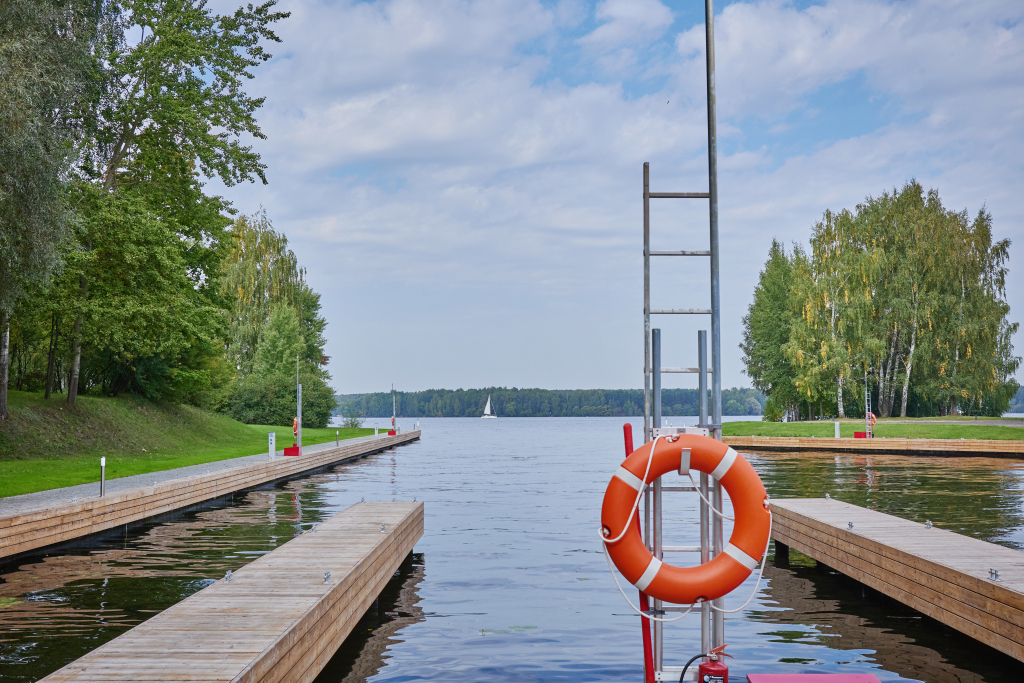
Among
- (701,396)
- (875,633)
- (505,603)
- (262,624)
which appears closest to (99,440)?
(505,603)

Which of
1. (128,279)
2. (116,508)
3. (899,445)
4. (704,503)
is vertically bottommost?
(899,445)

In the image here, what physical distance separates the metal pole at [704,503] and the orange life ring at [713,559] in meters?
0.10

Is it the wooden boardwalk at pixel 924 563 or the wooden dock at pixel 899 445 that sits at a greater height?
the wooden boardwalk at pixel 924 563

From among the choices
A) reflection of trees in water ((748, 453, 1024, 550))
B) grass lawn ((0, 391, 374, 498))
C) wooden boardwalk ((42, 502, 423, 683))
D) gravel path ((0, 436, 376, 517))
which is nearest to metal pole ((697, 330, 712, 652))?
wooden boardwalk ((42, 502, 423, 683))

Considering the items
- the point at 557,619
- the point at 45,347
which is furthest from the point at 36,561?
the point at 45,347

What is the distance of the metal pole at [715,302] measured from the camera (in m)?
5.60

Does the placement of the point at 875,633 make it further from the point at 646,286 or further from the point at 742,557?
the point at 646,286

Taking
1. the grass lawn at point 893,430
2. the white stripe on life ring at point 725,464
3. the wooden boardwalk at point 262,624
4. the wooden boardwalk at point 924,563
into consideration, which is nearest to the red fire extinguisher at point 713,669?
the white stripe on life ring at point 725,464

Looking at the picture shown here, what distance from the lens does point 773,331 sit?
6122cm

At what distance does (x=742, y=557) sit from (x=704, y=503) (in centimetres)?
44

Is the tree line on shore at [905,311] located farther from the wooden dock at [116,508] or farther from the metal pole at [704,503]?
the metal pole at [704,503]

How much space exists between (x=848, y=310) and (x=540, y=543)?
3738 centimetres

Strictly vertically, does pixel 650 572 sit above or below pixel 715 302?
below

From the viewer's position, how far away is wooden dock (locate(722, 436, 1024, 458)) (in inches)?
1272
